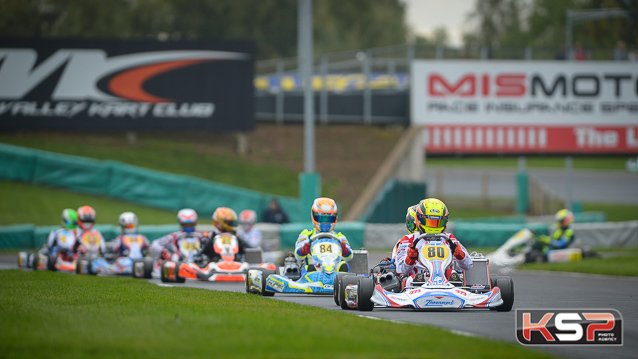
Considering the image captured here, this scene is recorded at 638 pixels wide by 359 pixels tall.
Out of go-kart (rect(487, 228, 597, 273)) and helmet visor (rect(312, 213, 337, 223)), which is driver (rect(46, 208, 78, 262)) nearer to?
helmet visor (rect(312, 213, 337, 223))

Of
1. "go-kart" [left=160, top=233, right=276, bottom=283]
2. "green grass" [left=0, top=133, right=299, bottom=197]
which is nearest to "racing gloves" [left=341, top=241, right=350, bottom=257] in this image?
"go-kart" [left=160, top=233, right=276, bottom=283]

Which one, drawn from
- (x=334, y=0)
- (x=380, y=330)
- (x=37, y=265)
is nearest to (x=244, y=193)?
(x=37, y=265)

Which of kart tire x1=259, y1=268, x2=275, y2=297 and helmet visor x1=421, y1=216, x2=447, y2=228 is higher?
helmet visor x1=421, y1=216, x2=447, y2=228

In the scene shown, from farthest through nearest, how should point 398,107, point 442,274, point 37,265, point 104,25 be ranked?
point 104,25
point 398,107
point 37,265
point 442,274

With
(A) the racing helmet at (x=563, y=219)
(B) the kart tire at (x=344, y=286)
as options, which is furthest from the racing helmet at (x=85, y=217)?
(A) the racing helmet at (x=563, y=219)

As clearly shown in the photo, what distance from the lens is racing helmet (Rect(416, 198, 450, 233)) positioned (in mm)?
13070

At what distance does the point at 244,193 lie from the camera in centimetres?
3244

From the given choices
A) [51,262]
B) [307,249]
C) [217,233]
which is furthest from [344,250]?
[51,262]

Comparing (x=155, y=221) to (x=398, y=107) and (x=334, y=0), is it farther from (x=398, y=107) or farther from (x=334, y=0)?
(x=334, y=0)

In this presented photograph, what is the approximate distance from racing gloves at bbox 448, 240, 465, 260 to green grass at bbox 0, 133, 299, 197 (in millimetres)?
24609

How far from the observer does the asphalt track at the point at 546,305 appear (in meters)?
9.73

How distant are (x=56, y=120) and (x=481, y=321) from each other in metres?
26.6

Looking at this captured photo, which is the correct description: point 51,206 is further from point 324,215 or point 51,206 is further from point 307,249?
point 307,249

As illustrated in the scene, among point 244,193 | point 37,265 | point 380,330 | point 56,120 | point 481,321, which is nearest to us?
point 380,330
